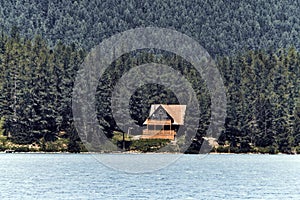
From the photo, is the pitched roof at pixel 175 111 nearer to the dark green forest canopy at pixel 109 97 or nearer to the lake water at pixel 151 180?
the dark green forest canopy at pixel 109 97

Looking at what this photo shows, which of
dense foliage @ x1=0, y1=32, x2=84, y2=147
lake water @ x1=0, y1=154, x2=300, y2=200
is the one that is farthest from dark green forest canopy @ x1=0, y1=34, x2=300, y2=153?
lake water @ x1=0, y1=154, x2=300, y2=200

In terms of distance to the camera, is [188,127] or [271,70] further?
[271,70]

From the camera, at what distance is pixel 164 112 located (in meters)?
134

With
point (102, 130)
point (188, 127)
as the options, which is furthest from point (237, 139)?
point (102, 130)

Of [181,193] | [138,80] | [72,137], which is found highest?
[138,80]

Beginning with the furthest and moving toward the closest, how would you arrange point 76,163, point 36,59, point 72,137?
point 36,59
point 72,137
point 76,163

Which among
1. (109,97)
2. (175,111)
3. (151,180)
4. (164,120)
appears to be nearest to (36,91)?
(109,97)

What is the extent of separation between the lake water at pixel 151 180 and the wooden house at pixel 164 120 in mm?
32093

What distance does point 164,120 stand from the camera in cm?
13375

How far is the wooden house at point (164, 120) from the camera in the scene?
131 m

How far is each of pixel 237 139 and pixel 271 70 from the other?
1533cm

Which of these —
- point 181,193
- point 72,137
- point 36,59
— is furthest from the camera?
point 36,59

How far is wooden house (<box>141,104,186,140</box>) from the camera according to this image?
131125 millimetres

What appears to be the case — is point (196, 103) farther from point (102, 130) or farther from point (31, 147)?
point (31, 147)
